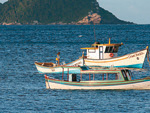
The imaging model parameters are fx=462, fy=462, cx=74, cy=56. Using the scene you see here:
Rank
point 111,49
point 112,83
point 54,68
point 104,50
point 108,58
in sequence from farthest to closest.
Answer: point 54,68 < point 108,58 < point 104,50 < point 111,49 < point 112,83

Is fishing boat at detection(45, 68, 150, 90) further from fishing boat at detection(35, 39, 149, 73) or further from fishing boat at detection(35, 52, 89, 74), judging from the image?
fishing boat at detection(35, 39, 149, 73)

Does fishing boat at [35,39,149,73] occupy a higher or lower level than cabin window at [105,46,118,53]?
lower

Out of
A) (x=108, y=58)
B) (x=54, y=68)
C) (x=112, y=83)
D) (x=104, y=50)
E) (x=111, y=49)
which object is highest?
(x=111, y=49)

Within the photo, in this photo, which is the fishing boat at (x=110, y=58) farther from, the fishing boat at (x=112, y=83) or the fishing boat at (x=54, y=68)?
the fishing boat at (x=112, y=83)

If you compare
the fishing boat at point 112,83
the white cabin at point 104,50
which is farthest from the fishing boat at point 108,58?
the fishing boat at point 112,83

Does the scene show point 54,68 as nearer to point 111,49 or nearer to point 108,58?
point 108,58

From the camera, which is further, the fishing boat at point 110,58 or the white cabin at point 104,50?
the white cabin at point 104,50

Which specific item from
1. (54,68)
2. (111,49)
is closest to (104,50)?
(111,49)

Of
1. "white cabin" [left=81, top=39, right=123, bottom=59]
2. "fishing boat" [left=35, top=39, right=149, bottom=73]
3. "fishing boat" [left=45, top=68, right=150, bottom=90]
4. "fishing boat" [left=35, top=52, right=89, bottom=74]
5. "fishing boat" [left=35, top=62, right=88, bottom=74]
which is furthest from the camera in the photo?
"white cabin" [left=81, top=39, right=123, bottom=59]

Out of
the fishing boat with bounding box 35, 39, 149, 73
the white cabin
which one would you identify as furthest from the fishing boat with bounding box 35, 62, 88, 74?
the white cabin

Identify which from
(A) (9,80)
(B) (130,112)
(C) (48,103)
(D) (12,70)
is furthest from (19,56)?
(B) (130,112)

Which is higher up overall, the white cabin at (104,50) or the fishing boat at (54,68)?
the white cabin at (104,50)

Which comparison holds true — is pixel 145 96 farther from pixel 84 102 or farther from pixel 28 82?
pixel 28 82

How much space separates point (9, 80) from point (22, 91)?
362 inches
